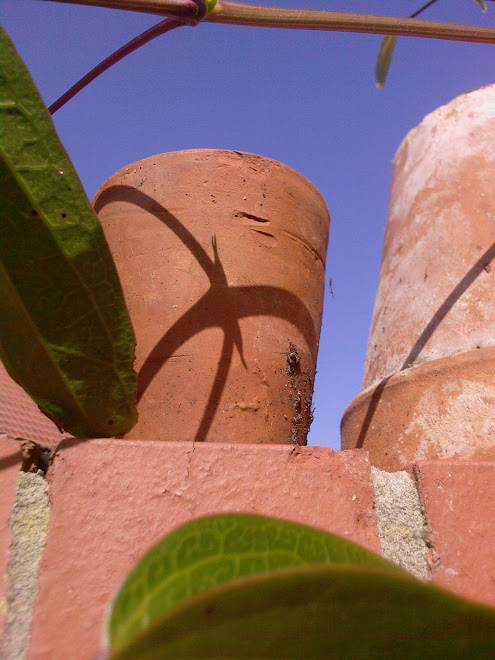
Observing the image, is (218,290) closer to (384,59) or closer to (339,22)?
(339,22)

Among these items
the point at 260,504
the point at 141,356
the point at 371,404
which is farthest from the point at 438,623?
the point at 371,404

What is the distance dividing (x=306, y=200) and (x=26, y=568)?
2.11 feet

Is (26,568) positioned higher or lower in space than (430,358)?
lower

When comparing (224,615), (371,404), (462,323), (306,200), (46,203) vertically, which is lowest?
(224,615)

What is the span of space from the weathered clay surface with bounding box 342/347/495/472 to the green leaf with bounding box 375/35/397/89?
0.97m

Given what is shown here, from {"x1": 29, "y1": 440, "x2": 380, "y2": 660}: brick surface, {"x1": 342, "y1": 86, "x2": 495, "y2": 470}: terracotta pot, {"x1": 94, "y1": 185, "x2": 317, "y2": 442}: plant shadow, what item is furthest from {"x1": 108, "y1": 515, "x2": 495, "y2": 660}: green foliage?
{"x1": 342, "y1": 86, "x2": 495, "y2": 470}: terracotta pot

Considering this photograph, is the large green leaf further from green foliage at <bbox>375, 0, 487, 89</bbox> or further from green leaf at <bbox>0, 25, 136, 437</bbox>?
green foliage at <bbox>375, 0, 487, 89</bbox>

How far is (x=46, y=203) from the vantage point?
1.41 ft

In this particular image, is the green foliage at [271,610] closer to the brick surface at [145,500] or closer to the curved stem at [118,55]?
the brick surface at [145,500]

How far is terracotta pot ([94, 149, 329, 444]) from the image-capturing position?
2.30 ft

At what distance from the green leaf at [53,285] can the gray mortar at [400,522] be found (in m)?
0.26

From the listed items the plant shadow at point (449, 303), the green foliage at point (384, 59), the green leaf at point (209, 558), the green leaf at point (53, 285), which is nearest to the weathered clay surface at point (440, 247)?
the plant shadow at point (449, 303)

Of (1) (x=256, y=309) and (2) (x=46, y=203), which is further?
(1) (x=256, y=309)

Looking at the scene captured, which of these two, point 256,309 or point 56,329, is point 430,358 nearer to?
point 256,309
